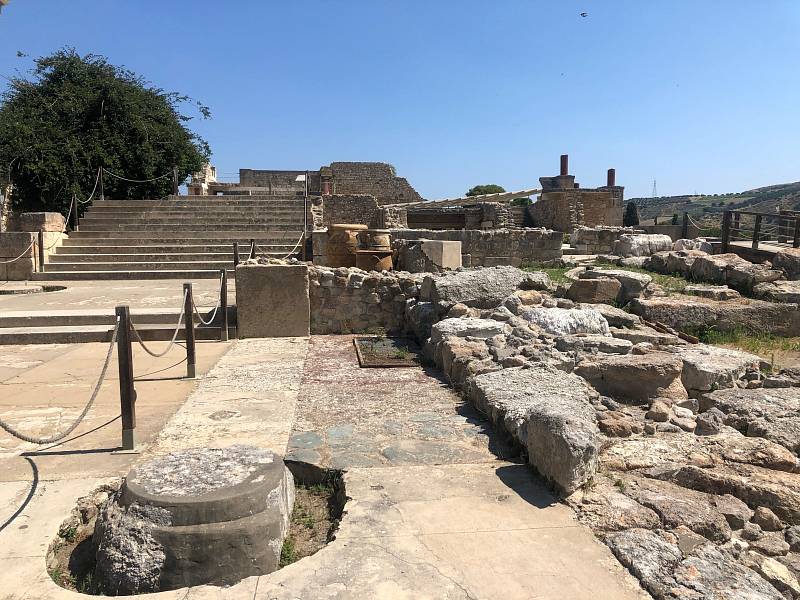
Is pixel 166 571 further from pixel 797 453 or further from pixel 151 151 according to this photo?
pixel 151 151

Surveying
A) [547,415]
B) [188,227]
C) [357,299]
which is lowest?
[547,415]

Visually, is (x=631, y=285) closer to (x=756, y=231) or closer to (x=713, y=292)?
(x=713, y=292)

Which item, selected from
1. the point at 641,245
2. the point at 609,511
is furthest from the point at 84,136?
the point at 609,511

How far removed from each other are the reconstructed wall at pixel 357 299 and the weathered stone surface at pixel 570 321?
230cm

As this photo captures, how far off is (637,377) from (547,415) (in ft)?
6.38

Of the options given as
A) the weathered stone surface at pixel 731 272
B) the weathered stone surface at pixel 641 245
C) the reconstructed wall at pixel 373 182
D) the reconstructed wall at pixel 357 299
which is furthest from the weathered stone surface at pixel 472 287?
the reconstructed wall at pixel 373 182

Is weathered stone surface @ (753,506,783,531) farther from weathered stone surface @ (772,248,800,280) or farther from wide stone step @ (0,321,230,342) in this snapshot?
weathered stone surface @ (772,248,800,280)

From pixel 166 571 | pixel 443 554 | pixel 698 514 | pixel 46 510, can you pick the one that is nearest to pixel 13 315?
pixel 46 510

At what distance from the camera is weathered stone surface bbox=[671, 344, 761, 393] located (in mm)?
5262

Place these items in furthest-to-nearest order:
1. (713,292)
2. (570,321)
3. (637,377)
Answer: (713,292) → (570,321) → (637,377)

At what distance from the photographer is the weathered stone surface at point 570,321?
22.1 feet

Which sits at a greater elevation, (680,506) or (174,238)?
(174,238)

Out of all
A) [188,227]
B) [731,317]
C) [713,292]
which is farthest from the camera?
[188,227]

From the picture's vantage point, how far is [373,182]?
1367 inches
